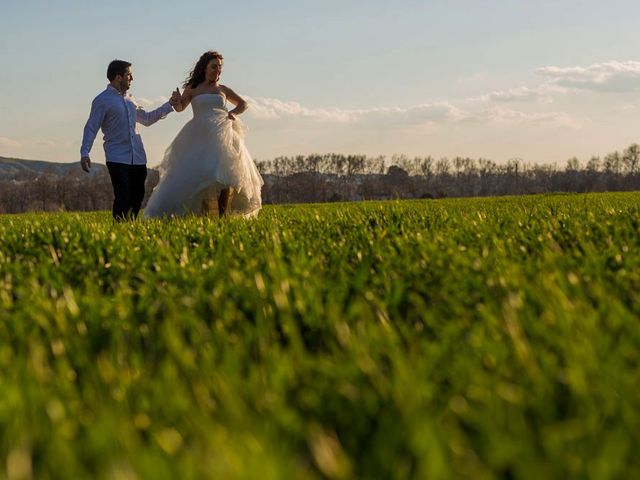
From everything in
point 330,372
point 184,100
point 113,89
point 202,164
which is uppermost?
point 113,89

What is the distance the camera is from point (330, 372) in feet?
6.43

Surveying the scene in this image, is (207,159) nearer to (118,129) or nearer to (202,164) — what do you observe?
(202,164)

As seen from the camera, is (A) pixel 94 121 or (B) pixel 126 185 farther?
(B) pixel 126 185

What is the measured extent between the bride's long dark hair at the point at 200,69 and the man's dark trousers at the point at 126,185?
169cm

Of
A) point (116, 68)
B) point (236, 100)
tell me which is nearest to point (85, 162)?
point (116, 68)

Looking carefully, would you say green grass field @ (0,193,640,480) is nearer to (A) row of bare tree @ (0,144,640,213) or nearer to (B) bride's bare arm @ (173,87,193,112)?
(B) bride's bare arm @ (173,87,193,112)

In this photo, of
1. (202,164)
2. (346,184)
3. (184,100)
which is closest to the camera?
(202,164)

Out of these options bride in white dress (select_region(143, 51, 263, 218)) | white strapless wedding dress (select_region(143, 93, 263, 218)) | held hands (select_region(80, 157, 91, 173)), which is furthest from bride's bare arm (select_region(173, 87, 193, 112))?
held hands (select_region(80, 157, 91, 173))

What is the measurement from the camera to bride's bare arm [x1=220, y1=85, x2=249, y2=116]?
1272 centimetres

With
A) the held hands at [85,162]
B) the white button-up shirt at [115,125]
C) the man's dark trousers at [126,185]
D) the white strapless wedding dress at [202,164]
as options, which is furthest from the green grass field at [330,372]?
the white button-up shirt at [115,125]

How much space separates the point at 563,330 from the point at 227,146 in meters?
10.3

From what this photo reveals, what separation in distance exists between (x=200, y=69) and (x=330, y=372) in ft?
37.0

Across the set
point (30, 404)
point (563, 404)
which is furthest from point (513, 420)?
point (30, 404)

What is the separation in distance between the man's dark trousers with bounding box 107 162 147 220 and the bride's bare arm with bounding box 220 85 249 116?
6.20 feet
